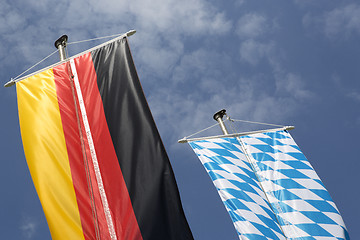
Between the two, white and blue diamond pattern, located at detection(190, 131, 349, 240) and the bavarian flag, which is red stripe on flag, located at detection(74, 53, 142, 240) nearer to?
the bavarian flag

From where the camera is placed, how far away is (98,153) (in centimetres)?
439

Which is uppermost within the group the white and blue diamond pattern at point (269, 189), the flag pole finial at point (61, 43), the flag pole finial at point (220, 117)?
the flag pole finial at point (61, 43)

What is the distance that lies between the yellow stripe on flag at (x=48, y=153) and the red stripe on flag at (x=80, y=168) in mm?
55

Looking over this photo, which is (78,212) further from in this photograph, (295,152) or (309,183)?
(295,152)

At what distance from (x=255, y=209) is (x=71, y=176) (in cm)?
400

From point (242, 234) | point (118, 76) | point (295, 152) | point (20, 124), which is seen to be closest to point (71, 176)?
point (20, 124)

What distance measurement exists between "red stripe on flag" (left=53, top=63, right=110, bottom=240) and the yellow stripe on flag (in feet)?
0.18

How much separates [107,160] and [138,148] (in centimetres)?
38

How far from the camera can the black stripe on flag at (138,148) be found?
3.81m

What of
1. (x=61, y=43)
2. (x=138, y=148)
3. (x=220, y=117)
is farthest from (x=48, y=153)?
(x=220, y=117)

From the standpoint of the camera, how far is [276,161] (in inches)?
325

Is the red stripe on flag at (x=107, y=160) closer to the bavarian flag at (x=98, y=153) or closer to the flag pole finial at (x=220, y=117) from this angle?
the bavarian flag at (x=98, y=153)

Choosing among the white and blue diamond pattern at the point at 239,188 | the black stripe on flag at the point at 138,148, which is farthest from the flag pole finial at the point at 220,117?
the black stripe on flag at the point at 138,148

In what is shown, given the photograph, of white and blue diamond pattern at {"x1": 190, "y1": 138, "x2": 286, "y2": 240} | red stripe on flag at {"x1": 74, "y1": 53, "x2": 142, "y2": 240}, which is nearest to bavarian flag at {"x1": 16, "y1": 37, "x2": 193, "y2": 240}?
red stripe on flag at {"x1": 74, "y1": 53, "x2": 142, "y2": 240}
